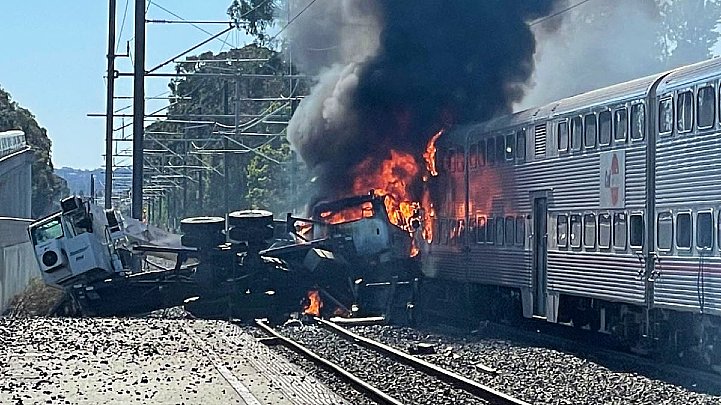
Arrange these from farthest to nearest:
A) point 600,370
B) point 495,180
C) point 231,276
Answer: point 231,276
point 495,180
point 600,370

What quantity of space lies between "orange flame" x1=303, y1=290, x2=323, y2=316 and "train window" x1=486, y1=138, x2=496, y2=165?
516cm

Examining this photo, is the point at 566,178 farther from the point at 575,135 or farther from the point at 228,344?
the point at 228,344

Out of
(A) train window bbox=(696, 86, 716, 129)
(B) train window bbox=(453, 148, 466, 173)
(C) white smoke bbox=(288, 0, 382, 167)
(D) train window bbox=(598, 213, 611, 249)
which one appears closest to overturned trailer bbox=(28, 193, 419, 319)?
(B) train window bbox=(453, 148, 466, 173)

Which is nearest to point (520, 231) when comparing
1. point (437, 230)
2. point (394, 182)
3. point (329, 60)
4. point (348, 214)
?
point (437, 230)

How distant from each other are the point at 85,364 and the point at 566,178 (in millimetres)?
8290

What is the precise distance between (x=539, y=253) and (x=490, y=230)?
2.76 meters

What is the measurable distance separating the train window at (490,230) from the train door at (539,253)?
7.79ft

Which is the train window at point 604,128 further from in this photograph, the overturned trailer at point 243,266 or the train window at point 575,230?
Result: the overturned trailer at point 243,266

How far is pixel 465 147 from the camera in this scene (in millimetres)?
26484

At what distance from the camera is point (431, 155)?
2936cm

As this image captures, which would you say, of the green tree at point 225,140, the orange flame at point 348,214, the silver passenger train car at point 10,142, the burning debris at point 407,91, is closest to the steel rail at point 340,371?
the orange flame at point 348,214

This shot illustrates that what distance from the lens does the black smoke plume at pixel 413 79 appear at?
30781 mm

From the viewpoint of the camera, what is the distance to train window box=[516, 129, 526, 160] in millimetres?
22578

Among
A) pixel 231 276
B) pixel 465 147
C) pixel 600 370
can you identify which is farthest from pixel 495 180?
pixel 600 370
